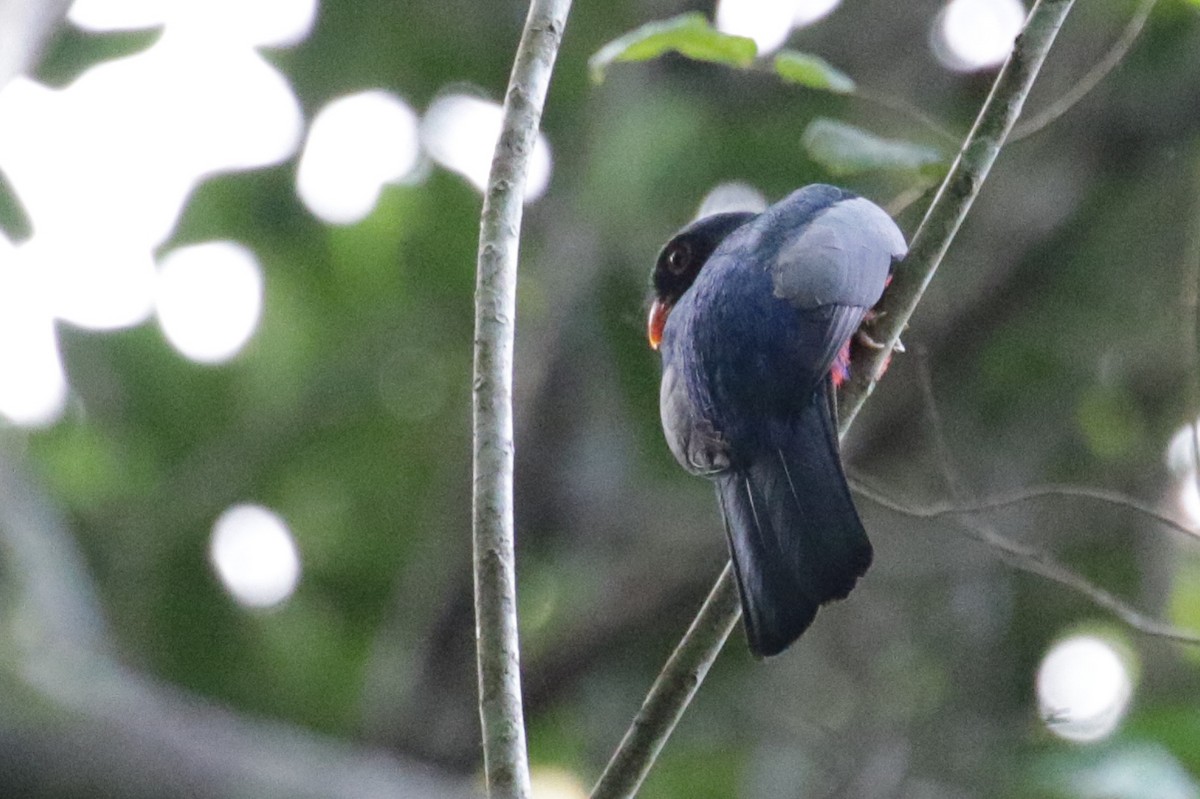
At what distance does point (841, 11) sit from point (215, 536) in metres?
3.59

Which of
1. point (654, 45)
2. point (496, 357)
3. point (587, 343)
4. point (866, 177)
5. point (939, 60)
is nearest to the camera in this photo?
point (496, 357)

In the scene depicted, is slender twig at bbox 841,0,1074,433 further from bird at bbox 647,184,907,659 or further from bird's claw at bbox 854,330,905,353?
bird at bbox 647,184,907,659

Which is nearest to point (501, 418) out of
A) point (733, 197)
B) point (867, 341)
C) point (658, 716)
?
point (658, 716)

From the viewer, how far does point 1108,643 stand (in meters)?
6.62

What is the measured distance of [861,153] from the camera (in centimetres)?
342

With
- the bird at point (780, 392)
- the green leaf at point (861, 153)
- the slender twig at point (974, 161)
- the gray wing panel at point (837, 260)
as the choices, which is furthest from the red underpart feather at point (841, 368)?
the green leaf at point (861, 153)

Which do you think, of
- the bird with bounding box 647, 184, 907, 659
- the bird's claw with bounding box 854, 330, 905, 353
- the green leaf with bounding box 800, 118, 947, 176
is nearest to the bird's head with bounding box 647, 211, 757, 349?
the bird with bounding box 647, 184, 907, 659

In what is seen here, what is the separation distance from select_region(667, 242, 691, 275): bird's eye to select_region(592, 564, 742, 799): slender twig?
174 cm

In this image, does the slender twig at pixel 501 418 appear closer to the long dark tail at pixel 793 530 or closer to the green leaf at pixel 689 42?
the green leaf at pixel 689 42

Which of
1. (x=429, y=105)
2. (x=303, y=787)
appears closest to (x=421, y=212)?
(x=429, y=105)

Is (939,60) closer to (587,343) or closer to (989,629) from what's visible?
(587,343)

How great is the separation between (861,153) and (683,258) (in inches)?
36.3

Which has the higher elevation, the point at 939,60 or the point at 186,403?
the point at 939,60

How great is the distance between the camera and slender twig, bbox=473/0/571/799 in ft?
7.61
